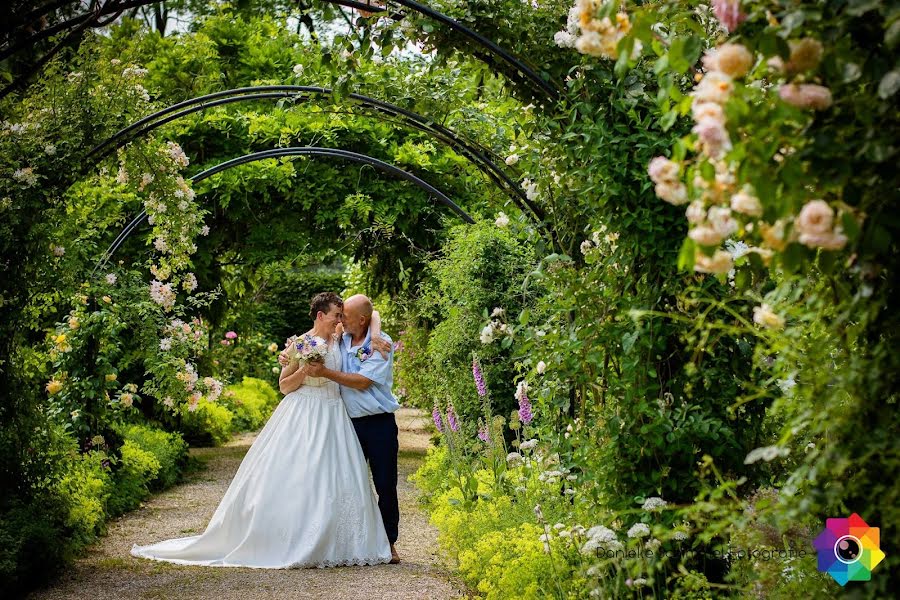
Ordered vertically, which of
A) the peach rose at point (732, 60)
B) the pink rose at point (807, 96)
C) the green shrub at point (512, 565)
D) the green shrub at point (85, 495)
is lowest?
the green shrub at point (512, 565)

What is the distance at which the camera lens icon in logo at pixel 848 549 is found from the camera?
2.04 m

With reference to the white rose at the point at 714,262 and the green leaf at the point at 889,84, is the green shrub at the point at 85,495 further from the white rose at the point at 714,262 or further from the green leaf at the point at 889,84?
the green leaf at the point at 889,84

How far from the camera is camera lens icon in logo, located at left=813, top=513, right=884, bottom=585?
80.3 inches

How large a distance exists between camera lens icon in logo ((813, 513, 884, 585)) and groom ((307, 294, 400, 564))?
11.4ft

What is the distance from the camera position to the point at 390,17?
439 cm

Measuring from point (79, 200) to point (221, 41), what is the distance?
4.92 meters

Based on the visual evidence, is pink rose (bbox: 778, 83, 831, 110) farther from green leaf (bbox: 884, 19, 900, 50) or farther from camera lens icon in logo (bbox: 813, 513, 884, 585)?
camera lens icon in logo (bbox: 813, 513, 884, 585)

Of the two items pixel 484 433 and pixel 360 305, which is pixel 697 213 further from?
pixel 484 433

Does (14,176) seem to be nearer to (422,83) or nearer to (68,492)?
(68,492)

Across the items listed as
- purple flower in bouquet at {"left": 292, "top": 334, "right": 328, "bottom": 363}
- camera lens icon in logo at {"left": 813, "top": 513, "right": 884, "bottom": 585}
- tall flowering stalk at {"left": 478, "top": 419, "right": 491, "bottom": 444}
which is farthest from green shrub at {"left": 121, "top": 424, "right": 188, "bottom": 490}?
camera lens icon in logo at {"left": 813, "top": 513, "right": 884, "bottom": 585}

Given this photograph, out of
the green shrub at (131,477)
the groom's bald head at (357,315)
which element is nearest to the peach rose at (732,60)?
the groom's bald head at (357,315)

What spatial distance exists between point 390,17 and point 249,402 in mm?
9889

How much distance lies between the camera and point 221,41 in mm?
10047

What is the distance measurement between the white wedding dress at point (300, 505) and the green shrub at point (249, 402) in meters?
7.20
